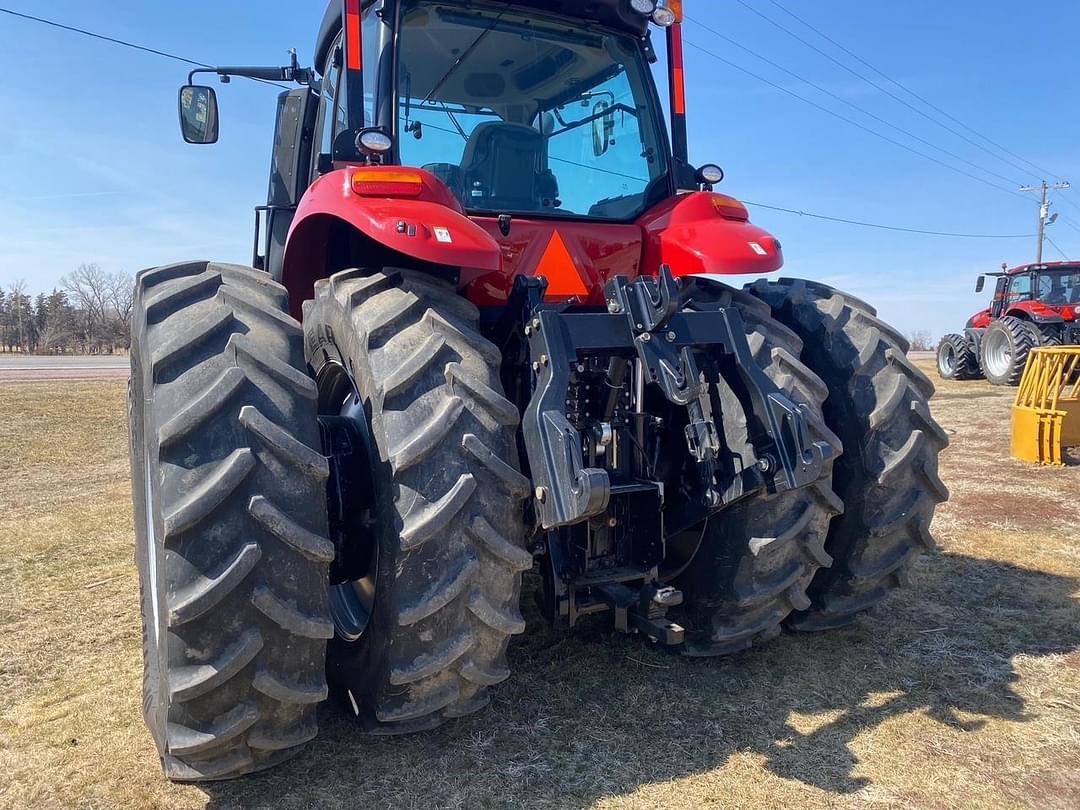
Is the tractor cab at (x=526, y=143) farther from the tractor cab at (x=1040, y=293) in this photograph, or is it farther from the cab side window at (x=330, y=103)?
the tractor cab at (x=1040, y=293)

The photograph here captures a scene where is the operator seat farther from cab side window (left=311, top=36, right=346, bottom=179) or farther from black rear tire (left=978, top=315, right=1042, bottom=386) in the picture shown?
black rear tire (left=978, top=315, right=1042, bottom=386)

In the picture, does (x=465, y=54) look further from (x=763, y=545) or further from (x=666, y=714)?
(x=666, y=714)

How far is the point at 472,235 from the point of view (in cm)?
247

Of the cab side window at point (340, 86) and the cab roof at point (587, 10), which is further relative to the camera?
the cab roof at point (587, 10)

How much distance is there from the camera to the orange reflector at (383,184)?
2555 millimetres

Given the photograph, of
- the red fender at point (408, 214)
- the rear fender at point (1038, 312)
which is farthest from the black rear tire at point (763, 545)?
the rear fender at point (1038, 312)

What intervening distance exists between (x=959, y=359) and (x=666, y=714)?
19008 mm

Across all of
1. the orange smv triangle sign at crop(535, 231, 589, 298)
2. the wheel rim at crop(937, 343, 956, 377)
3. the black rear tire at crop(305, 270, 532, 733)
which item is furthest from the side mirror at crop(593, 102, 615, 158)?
the wheel rim at crop(937, 343, 956, 377)

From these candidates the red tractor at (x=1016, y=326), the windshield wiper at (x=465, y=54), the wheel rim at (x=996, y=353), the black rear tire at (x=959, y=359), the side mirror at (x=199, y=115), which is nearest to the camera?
the windshield wiper at (x=465, y=54)

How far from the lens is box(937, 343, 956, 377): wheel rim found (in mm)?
19181

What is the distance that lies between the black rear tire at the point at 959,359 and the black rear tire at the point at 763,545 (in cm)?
1841

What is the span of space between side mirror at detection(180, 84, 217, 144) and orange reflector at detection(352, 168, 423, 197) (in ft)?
6.76

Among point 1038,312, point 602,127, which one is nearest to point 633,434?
point 602,127

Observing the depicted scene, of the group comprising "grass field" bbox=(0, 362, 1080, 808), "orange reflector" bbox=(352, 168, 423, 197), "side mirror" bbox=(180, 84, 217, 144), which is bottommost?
"grass field" bbox=(0, 362, 1080, 808)
